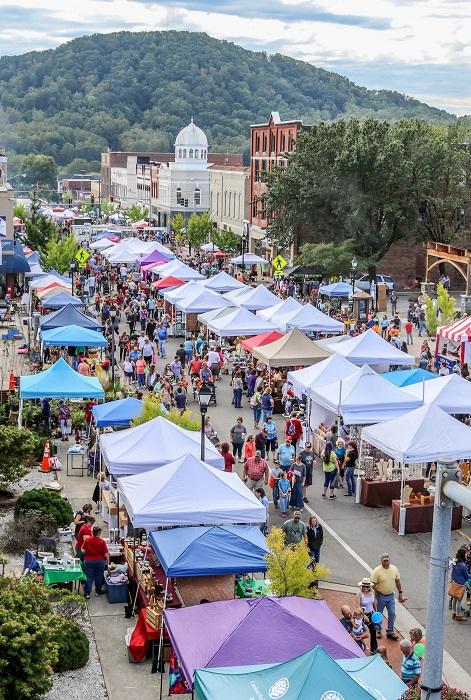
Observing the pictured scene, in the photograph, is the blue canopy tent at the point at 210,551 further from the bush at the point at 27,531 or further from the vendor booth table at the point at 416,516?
the vendor booth table at the point at 416,516

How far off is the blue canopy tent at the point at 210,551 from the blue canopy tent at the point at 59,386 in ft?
32.5

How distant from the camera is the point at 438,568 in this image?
6.47 m

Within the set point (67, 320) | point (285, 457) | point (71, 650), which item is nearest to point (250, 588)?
point (71, 650)

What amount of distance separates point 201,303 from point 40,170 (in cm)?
16076

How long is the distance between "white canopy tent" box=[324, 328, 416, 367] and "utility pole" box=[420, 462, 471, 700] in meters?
21.8

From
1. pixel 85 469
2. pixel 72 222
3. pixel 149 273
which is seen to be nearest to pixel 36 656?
pixel 85 469

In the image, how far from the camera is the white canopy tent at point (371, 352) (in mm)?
28266

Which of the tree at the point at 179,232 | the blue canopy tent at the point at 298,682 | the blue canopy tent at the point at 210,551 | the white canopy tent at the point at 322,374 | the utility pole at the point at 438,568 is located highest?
the utility pole at the point at 438,568

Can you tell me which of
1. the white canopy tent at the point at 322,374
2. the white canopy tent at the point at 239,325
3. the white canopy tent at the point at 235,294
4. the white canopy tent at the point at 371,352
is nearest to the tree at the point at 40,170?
the white canopy tent at the point at 235,294

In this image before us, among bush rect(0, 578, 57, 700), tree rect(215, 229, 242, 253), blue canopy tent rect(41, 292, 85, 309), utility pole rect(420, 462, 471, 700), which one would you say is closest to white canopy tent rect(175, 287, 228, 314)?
blue canopy tent rect(41, 292, 85, 309)

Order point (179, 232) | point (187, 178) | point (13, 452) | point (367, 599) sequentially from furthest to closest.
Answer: point (187, 178), point (179, 232), point (13, 452), point (367, 599)

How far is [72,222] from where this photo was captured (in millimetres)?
101938

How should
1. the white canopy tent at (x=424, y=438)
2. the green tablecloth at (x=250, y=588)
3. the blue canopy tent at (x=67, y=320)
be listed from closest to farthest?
the green tablecloth at (x=250, y=588) < the white canopy tent at (x=424, y=438) < the blue canopy tent at (x=67, y=320)

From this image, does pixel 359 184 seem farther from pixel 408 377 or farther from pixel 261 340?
pixel 408 377
